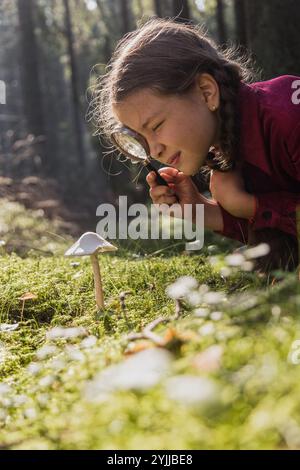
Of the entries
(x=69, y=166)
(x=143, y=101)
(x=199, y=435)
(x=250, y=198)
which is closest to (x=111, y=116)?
(x=143, y=101)

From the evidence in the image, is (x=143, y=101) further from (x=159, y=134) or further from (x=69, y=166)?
(x=69, y=166)

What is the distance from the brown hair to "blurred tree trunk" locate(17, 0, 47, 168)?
1370cm

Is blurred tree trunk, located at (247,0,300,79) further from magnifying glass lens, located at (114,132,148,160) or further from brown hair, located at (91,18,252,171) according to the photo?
magnifying glass lens, located at (114,132,148,160)

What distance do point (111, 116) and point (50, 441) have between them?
255 centimetres

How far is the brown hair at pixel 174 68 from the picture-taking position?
3193 mm

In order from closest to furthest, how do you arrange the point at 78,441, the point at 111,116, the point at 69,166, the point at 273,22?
1. the point at 78,441
2. the point at 111,116
3. the point at 273,22
4. the point at 69,166

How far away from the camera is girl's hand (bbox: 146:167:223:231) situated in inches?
149

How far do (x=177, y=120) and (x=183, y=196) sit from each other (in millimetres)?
789

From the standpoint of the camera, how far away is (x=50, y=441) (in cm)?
154

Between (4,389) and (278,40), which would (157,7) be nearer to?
(278,40)

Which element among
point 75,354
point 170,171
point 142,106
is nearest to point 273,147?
point 142,106

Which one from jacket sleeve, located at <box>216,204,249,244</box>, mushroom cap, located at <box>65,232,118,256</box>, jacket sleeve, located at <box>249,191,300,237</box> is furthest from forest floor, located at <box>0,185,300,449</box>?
jacket sleeve, located at <box>216,204,249,244</box>

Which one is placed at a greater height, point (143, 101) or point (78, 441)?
point (143, 101)
